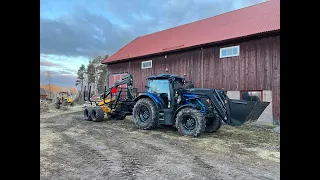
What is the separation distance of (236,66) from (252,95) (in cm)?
188

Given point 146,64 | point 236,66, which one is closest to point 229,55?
point 236,66

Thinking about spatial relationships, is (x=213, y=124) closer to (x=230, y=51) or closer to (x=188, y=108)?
(x=188, y=108)

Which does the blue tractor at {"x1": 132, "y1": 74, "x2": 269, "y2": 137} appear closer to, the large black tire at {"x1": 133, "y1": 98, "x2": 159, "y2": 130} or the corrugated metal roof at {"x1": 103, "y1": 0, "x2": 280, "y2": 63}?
the large black tire at {"x1": 133, "y1": 98, "x2": 159, "y2": 130}

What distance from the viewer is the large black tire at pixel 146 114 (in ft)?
29.8

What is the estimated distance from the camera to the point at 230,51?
1367 centimetres

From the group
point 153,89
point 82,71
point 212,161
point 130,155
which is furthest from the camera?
point 82,71

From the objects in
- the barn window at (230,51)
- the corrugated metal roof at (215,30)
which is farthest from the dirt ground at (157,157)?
the corrugated metal roof at (215,30)

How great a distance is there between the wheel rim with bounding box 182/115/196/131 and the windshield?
1.52 meters

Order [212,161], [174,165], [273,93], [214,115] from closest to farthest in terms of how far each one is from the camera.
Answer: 1. [174,165]
2. [212,161]
3. [214,115]
4. [273,93]

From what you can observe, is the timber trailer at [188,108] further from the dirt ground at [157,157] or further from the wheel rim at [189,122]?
the dirt ground at [157,157]
